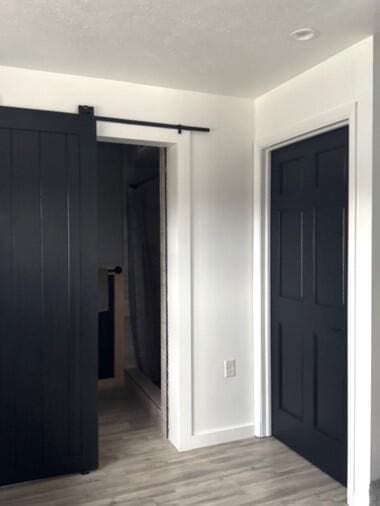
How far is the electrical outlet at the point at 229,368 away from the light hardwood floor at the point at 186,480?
467 millimetres

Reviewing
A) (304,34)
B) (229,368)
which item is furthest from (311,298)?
(304,34)

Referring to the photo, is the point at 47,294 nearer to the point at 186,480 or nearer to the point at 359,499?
the point at 186,480

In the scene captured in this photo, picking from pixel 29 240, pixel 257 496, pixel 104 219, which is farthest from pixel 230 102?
pixel 257 496

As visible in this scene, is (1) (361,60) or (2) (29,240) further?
(2) (29,240)

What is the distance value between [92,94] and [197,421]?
223 cm

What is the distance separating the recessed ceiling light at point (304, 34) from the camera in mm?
2246

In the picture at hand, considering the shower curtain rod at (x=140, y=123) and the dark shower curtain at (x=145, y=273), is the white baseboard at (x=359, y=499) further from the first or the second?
the shower curtain rod at (x=140, y=123)

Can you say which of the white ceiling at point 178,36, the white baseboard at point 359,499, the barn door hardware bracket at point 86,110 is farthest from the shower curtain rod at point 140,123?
the white baseboard at point 359,499

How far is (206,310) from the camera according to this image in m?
3.18

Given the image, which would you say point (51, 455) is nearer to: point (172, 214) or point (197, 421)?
point (197, 421)

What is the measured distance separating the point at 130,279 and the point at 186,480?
2169mm

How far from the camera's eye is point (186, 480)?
8.98 feet

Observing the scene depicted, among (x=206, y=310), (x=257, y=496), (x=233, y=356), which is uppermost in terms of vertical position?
(x=206, y=310)

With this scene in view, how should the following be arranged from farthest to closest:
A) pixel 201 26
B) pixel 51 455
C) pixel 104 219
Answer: pixel 104 219, pixel 51 455, pixel 201 26
